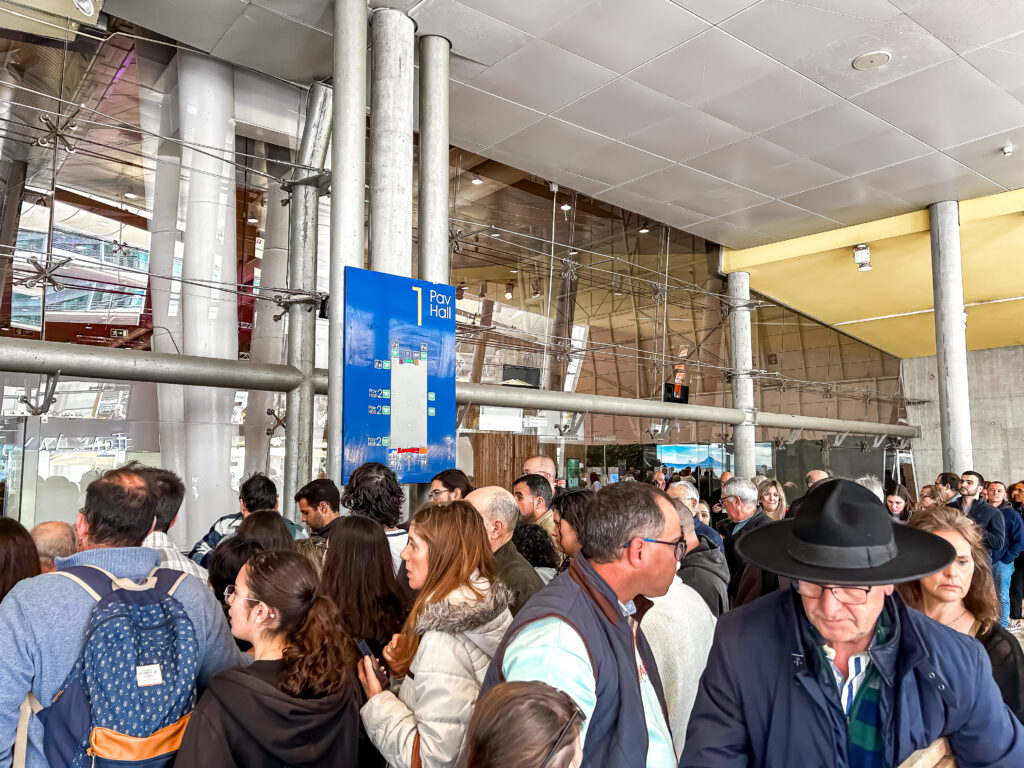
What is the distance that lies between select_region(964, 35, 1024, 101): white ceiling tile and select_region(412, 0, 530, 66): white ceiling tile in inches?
184

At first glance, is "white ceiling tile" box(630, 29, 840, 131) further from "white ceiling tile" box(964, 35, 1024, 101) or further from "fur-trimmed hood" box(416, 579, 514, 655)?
"fur-trimmed hood" box(416, 579, 514, 655)

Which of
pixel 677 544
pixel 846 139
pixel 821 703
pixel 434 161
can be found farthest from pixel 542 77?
pixel 821 703

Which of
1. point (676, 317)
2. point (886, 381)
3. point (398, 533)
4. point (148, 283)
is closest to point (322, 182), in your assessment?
point (148, 283)

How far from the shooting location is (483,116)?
357 inches

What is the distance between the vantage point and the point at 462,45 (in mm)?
7496

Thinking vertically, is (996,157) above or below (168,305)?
above

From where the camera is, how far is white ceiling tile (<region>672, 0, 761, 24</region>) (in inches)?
268

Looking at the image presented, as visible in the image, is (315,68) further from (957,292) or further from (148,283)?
(957,292)

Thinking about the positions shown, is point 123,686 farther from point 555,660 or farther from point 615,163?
point 615,163

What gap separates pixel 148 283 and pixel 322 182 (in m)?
1.85

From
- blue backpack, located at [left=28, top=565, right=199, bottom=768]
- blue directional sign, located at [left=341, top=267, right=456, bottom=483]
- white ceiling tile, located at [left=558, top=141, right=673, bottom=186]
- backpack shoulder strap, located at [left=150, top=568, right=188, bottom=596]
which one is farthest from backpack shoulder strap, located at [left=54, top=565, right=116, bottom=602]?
white ceiling tile, located at [left=558, top=141, right=673, bottom=186]

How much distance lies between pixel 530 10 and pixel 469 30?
0.66 meters

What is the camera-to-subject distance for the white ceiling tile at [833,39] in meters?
7.03

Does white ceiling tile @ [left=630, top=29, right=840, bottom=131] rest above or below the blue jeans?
above
